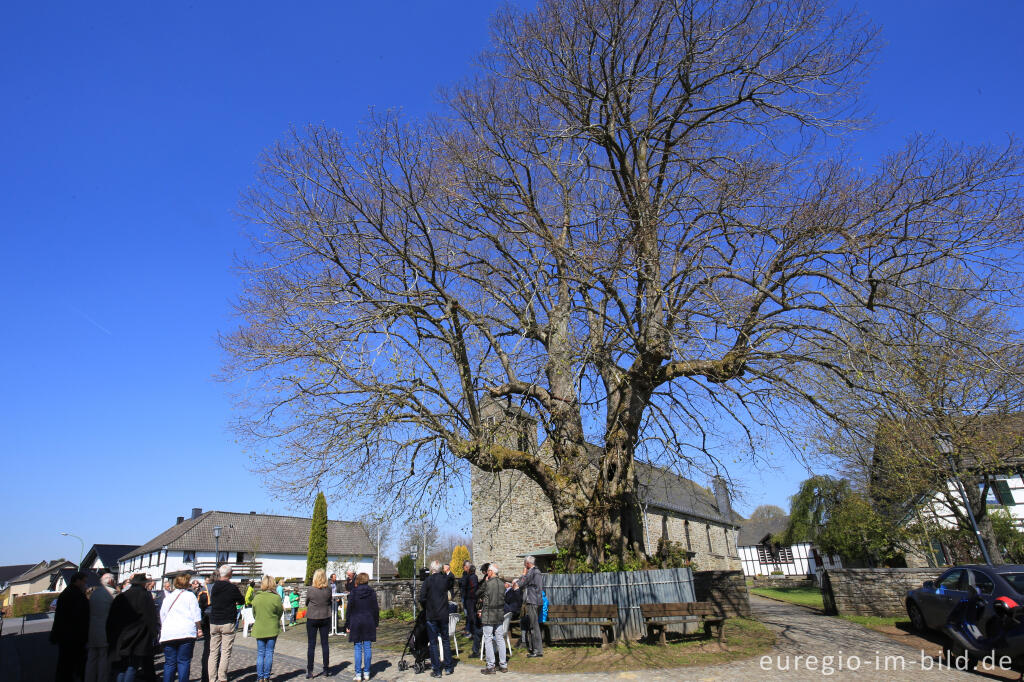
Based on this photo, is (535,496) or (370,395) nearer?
(370,395)

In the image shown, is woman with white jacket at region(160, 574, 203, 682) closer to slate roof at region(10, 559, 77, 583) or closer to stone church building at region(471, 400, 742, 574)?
stone church building at region(471, 400, 742, 574)

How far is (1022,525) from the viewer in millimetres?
24469

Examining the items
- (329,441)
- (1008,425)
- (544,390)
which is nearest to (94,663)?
(329,441)

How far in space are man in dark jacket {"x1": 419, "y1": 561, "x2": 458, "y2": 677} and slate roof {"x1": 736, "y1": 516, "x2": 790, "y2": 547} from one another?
148 feet

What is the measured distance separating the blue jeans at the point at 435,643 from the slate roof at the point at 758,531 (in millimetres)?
44865

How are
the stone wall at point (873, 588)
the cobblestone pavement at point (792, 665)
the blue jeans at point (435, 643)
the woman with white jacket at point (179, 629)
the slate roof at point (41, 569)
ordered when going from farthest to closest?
the slate roof at point (41, 569), the stone wall at point (873, 588), the blue jeans at point (435, 643), the cobblestone pavement at point (792, 665), the woman with white jacket at point (179, 629)

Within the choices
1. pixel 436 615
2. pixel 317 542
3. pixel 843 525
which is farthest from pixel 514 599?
pixel 317 542

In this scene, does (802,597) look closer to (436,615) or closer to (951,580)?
(951,580)

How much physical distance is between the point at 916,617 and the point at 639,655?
6873 millimetres

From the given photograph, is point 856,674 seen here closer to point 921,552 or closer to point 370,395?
point 370,395

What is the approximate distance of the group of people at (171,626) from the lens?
7855 millimetres

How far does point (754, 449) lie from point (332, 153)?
34.0 feet

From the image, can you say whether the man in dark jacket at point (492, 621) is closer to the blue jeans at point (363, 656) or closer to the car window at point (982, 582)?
the blue jeans at point (363, 656)

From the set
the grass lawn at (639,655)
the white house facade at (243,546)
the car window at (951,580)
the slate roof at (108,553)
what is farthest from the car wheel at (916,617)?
the slate roof at (108,553)
